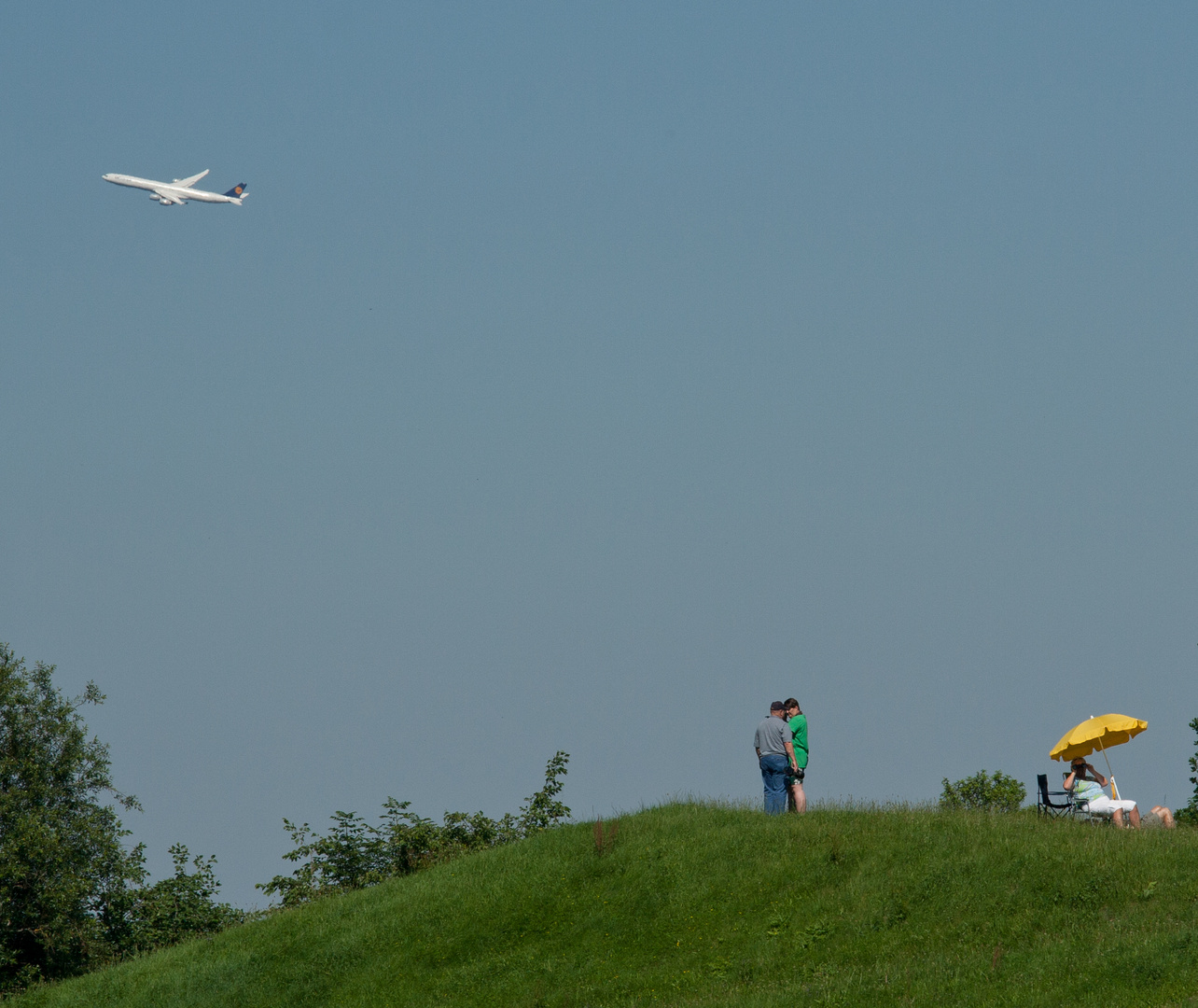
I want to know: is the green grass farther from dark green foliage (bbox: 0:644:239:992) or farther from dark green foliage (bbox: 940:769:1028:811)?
dark green foliage (bbox: 940:769:1028:811)

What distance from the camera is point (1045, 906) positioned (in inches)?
758

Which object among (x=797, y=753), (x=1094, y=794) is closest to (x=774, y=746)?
(x=797, y=753)

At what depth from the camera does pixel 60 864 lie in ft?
118

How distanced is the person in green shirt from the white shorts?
4753 mm

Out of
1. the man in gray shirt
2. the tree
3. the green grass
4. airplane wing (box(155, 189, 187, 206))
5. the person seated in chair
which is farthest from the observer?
airplane wing (box(155, 189, 187, 206))

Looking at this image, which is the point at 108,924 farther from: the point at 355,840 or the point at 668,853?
the point at 668,853

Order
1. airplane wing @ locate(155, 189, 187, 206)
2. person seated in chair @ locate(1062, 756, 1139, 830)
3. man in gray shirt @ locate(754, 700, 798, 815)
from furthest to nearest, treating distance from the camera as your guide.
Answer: airplane wing @ locate(155, 189, 187, 206) → man in gray shirt @ locate(754, 700, 798, 815) → person seated in chair @ locate(1062, 756, 1139, 830)

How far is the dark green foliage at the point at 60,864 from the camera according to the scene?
35.4m

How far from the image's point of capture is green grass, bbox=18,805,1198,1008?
17219mm

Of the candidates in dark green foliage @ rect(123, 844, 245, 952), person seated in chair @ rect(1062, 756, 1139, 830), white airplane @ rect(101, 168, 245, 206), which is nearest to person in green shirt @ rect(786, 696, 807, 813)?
person seated in chair @ rect(1062, 756, 1139, 830)

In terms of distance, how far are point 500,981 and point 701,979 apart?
3.42 metres

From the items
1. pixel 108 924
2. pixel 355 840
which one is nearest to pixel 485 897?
Result: pixel 355 840

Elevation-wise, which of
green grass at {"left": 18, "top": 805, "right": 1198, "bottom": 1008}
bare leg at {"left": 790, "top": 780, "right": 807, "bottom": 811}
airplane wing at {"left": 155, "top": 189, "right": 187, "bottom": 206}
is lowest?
green grass at {"left": 18, "top": 805, "right": 1198, "bottom": 1008}

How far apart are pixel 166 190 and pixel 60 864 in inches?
2986
